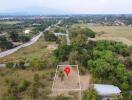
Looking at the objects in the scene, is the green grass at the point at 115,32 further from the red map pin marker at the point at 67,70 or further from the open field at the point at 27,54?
the red map pin marker at the point at 67,70

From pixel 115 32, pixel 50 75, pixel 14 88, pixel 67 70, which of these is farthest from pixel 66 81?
pixel 115 32

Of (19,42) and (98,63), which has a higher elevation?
(98,63)

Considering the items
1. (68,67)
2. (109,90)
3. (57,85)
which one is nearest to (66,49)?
(68,67)

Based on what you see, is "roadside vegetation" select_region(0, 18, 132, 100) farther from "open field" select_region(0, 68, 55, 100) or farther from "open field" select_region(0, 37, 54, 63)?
"open field" select_region(0, 37, 54, 63)

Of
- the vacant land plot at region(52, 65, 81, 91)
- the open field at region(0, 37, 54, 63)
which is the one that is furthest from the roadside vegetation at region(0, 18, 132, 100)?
the vacant land plot at region(52, 65, 81, 91)

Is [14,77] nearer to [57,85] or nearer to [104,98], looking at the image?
[57,85]

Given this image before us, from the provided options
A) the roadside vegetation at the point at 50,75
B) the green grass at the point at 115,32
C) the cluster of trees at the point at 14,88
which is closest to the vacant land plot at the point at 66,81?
the roadside vegetation at the point at 50,75

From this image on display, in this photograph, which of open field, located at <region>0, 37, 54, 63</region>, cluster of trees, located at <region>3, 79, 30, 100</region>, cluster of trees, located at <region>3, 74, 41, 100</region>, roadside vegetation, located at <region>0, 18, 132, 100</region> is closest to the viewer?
cluster of trees, located at <region>3, 79, 30, 100</region>

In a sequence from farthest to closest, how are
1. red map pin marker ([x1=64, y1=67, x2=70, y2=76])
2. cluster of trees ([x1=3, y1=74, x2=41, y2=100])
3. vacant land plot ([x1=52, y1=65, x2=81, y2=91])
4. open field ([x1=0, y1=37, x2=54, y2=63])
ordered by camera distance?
open field ([x1=0, y1=37, x2=54, y2=63]) < red map pin marker ([x1=64, y1=67, x2=70, y2=76]) < vacant land plot ([x1=52, y1=65, x2=81, y2=91]) < cluster of trees ([x1=3, y1=74, x2=41, y2=100])

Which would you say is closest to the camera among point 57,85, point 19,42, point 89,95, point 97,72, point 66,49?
point 89,95

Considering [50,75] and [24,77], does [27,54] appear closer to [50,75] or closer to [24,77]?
[24,77]

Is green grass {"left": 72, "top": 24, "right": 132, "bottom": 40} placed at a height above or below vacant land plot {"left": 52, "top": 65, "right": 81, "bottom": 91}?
below
